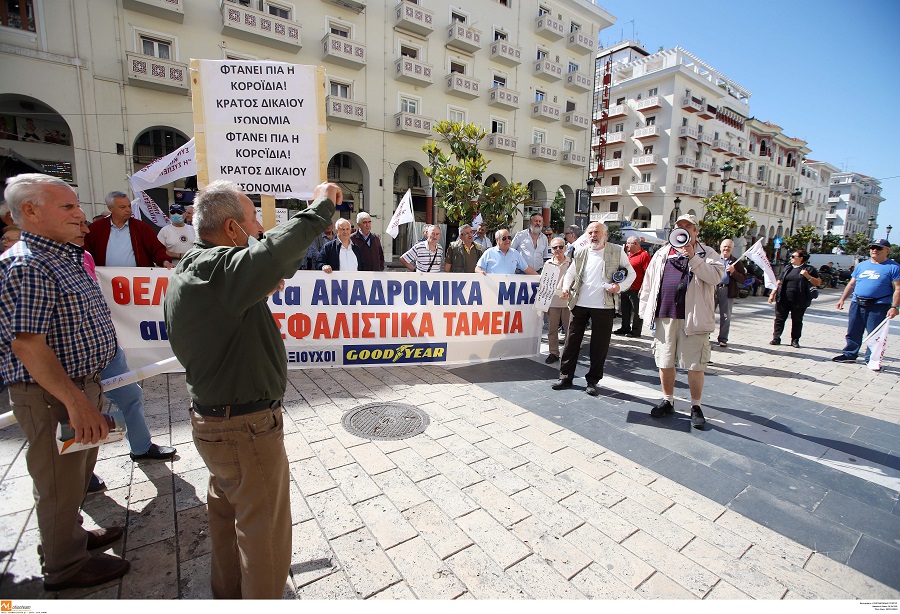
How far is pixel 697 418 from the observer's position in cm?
417

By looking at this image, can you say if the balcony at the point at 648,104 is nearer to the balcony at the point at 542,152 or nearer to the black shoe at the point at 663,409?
the balcony at the point at 542,152

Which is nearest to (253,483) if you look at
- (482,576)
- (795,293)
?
(482,576)

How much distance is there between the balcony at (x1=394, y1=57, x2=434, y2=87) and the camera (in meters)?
21.7

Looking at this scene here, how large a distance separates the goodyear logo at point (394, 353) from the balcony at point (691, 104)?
4462 centimetres

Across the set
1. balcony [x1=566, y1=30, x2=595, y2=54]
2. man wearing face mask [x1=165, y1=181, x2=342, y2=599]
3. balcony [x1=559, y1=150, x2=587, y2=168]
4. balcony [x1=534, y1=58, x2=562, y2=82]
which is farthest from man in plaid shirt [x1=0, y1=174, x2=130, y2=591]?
balcony [x1=566, y1=30, x2=595, y2=54]

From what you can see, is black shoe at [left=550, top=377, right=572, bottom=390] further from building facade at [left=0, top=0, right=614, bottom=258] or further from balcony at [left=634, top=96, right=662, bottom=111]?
balcony at [left=634, top=96, right=662, bottom=111]

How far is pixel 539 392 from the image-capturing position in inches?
195

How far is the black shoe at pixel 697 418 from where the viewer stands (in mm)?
4129

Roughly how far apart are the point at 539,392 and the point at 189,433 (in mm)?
3566

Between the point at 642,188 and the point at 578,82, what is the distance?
15.3 metres

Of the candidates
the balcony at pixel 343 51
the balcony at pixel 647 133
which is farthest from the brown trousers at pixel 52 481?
the balcony at pixel 647 133

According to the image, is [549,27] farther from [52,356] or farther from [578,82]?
[52,356]

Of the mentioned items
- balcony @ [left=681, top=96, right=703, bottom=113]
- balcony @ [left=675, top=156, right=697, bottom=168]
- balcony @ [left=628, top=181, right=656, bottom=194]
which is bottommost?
balcony @ [left=628, top=181, right=656, bottom=194]

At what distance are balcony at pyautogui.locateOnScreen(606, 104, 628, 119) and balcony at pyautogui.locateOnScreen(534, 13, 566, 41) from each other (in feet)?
52.5
